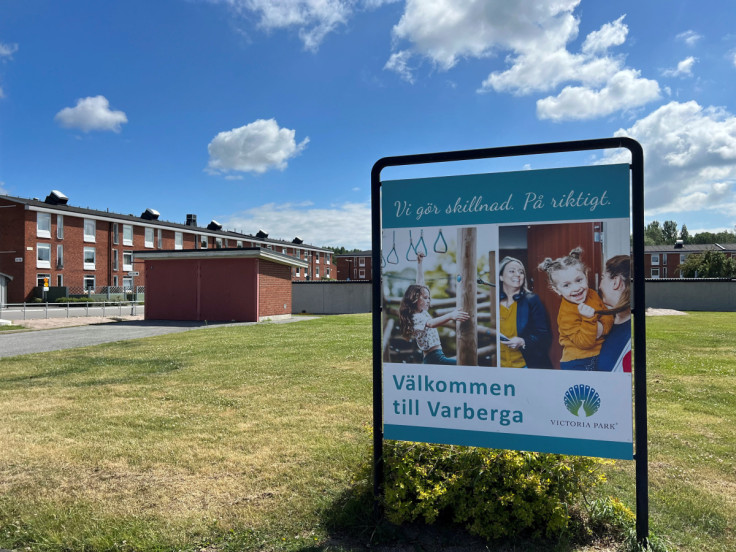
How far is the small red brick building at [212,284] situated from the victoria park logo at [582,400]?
21.9 metres

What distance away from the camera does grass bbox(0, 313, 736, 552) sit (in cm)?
335

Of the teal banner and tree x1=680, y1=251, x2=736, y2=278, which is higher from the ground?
tree x1=680, y1=251, x2=736, y2=278

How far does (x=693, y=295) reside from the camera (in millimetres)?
37156

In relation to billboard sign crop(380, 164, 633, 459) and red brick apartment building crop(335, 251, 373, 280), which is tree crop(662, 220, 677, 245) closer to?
red brick apartment building crop(335, 251, 373, 280)

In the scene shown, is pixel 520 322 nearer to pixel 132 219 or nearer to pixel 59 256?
pixel 59 256

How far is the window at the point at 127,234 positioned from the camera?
52.4 meters

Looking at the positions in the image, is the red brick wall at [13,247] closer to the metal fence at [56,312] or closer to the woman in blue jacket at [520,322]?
the metal fence at [56,312]

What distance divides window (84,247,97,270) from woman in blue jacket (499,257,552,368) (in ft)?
177

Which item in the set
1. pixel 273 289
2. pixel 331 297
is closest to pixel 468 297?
pixel 273 289

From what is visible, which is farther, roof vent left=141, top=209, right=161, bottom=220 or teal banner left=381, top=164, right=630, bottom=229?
roof vent left=141, top=209, right=161, bottom=220

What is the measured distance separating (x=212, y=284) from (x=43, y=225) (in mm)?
30066

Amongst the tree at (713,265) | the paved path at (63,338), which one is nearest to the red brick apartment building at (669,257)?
the tree at (713,265)

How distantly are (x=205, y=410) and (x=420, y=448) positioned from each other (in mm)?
4064

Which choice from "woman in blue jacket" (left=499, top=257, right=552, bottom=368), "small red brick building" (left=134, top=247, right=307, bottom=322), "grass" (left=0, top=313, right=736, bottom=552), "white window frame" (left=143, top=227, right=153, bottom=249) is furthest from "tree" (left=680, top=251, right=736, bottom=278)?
"woman in blue jacket" (left=499, top=257, right=552, bottom=368)
